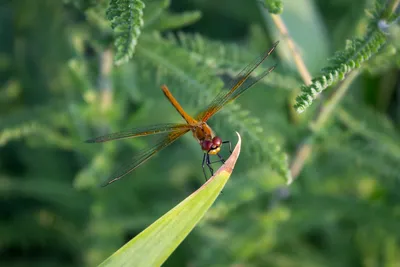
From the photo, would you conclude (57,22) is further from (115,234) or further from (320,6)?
(320,6)

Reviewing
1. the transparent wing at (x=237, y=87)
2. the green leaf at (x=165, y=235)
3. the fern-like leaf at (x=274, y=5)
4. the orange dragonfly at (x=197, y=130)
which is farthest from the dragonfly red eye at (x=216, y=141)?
the fern-like leaf at (x=274, y=5)

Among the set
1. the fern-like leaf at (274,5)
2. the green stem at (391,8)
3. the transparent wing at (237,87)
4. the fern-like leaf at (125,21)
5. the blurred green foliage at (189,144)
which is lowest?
the blurred green foliage at (189,144)

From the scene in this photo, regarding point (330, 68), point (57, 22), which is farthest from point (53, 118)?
point (330, 68)

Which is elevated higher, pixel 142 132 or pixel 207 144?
pixel 142 132

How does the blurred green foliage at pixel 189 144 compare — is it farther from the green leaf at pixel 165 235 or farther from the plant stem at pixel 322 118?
the green leaf at pixel 165 235

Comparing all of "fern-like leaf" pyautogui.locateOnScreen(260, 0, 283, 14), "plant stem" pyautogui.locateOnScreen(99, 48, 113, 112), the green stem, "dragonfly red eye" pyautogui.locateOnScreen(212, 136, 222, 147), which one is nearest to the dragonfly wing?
"dragonfly red eye" pyautogui.locateOnScreen(212, 136, 222, 147)

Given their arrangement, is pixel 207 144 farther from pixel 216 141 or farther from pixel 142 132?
pixel 142 132

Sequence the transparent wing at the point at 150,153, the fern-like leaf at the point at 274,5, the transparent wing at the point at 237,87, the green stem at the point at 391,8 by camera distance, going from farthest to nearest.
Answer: the transparent wing at the point at 150,153 → the transparent wing at the point at 237,87 → the green stem at the point at 391,8 → the fern-like leaf at the point at 274,5

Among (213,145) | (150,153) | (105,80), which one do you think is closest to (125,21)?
(150,153)
